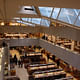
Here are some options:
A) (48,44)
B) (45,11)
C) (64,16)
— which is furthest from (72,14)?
(48,44)

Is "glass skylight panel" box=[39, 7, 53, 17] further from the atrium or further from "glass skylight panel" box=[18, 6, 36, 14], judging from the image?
"glass skylight panel" box=[18, 6, 36, 14]

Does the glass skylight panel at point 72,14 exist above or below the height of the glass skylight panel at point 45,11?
below

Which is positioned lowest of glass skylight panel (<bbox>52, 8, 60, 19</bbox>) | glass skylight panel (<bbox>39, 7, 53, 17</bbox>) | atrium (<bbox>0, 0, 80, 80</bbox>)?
atrium (<bbox>0, 0, 80, 80</bbox>)

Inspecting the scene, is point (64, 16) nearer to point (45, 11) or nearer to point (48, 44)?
point (45, 11)

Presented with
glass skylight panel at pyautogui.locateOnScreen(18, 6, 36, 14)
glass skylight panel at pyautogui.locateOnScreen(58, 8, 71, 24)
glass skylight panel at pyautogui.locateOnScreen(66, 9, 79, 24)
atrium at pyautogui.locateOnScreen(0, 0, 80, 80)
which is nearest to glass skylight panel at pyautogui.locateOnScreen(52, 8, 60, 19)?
atrium at pyautogui.locateOnScreen(0, 0, 80, 80)

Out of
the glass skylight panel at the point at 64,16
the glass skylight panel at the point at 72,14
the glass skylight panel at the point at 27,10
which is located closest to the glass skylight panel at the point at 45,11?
the glass skylight panel at the point at 27,10

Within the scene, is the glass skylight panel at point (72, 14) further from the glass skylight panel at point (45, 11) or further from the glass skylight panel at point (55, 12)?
the glass skylight panel at point (45, 11)

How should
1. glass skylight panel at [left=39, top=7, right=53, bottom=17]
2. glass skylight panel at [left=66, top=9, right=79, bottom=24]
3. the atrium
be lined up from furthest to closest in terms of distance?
glass skylight panel at [left=39, top=7, right=53, bottom=17], glass skylight panel at [left=66, top=9, right=79, bottom=24], the atrium

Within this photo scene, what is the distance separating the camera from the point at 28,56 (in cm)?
1816

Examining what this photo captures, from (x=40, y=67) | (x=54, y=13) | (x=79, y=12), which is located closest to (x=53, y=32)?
(x=40, y=67)

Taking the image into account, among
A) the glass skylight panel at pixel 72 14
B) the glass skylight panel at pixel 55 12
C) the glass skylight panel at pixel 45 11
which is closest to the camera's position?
the glass skylight panel at pixel 72 14

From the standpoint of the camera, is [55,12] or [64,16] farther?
[55,12]

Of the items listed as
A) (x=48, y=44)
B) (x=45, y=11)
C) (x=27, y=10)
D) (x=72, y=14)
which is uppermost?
(x=45, y=11)

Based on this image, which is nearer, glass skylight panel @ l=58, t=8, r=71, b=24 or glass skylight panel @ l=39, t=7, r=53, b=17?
glass skylight panel @ l=58, t=8, r=71, b=24
